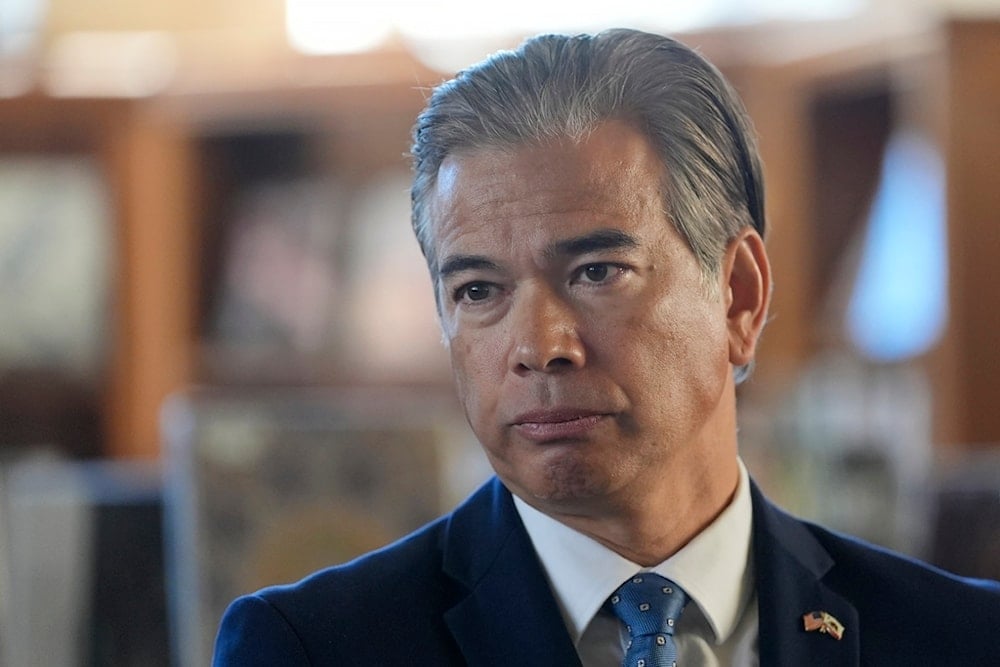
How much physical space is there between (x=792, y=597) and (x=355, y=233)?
4748mm

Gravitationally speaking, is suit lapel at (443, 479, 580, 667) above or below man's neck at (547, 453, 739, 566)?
below

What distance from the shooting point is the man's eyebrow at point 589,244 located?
1.54 meters

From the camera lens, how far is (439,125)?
5.40ft

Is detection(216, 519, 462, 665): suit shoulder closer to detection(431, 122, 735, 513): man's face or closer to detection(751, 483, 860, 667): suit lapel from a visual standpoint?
detection(431, 122, 735, 513): man's face

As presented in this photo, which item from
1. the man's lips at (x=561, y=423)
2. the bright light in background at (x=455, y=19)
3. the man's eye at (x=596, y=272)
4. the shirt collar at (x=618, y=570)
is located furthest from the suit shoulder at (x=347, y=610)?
the bright light in background at (x=455, y=19)

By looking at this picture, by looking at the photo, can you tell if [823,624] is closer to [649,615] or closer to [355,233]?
[649,615]

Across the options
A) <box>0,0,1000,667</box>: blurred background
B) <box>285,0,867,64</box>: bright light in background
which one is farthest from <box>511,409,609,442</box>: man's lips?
<box>285,0,867,64</box>: bright light in background

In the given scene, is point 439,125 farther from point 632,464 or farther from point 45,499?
point 45,499

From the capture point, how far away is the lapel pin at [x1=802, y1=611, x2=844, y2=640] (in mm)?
1664

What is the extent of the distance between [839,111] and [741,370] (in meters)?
3.86

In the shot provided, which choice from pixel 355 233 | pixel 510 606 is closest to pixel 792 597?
pixel 510 606

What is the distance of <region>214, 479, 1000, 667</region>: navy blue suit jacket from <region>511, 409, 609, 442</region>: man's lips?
200 millimetres

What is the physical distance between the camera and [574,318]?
1534 mm

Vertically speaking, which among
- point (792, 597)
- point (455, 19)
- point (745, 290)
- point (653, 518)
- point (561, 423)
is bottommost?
point (792, 597)
